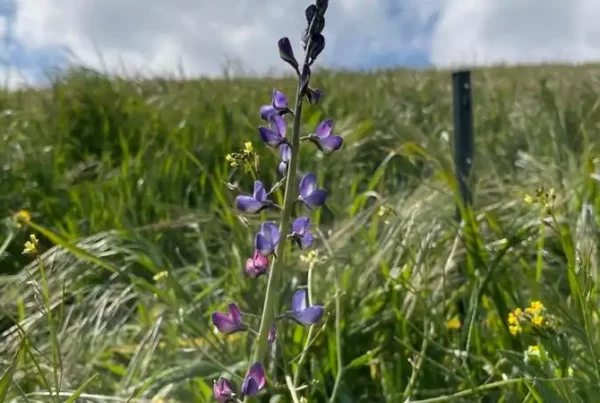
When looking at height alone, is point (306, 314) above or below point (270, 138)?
below

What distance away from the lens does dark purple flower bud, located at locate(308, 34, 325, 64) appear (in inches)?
40.6

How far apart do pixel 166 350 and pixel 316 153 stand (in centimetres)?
187

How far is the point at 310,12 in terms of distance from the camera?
106 centimetres

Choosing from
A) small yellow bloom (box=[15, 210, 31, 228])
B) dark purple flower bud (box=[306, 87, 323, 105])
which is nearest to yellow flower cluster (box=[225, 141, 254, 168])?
dark purple flower bud (box=[306, 87, 323, 105])

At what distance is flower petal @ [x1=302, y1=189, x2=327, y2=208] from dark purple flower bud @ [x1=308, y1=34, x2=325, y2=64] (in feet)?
0.48

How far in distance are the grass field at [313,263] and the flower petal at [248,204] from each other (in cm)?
16

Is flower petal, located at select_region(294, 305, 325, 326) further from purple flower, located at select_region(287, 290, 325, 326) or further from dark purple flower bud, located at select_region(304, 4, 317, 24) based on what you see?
dark purple flower bud, located at select_region(304, 4, 317, 24)

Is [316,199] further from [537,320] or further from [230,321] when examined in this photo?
[537,320]

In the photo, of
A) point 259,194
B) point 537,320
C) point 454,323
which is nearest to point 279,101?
point 259,194

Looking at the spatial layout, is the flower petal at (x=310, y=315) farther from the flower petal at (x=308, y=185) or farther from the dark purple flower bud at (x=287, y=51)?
the dark purple flower bud at (x=287, y=51)

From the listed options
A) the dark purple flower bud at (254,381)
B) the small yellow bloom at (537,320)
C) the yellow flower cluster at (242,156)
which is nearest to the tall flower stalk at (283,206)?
the dark purple flower bud at (254,381)

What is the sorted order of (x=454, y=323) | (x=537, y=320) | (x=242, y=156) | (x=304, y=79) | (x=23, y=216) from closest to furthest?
(x=304, y=79), (x=242, y=156), (x=537, y=320), (x=454, y=323), (x=23, y=216)

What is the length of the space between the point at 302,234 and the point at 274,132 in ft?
0.40

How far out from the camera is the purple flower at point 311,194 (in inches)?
41.5
